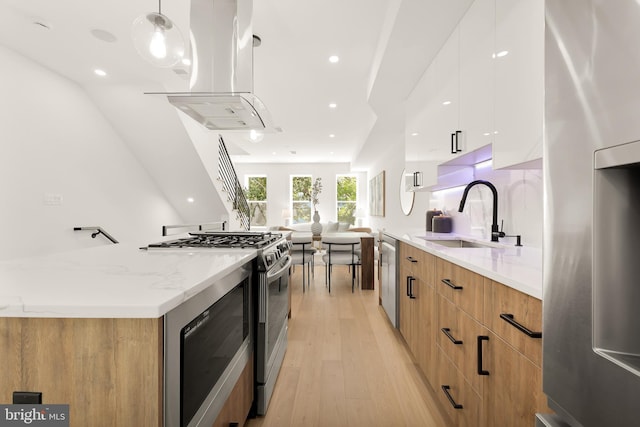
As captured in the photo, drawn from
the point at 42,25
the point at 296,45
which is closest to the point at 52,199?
Answer: the point at 42,25

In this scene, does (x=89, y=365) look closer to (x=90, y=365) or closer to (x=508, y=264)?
(x=90, y=365)

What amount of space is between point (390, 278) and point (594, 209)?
244 centimetres

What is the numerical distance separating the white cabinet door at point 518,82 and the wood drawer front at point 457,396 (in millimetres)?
1047

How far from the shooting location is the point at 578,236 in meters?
0.50

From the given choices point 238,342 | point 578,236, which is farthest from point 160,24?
point 578,236

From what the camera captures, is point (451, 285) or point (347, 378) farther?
point (347, 378)

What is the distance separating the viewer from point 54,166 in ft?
11.1

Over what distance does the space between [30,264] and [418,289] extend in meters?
2.05

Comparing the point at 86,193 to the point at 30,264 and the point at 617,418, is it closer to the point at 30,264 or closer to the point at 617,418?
the point at 30,264

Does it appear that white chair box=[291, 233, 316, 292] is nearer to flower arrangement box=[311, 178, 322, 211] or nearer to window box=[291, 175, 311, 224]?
flower arrangement box=[311, 178, 322, 211]

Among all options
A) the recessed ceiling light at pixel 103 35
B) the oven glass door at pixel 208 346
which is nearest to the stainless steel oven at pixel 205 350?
the oven glass door at pixel 208 346

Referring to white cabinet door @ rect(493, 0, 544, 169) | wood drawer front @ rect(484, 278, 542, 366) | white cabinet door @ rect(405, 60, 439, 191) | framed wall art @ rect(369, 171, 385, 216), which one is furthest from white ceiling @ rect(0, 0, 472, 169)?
framed wall art @ rect(369, 171, 385, 216)

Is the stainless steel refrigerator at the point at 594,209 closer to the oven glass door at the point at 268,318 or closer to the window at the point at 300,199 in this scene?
the oven glass door at the point at 268,318

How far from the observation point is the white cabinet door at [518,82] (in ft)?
3.96
